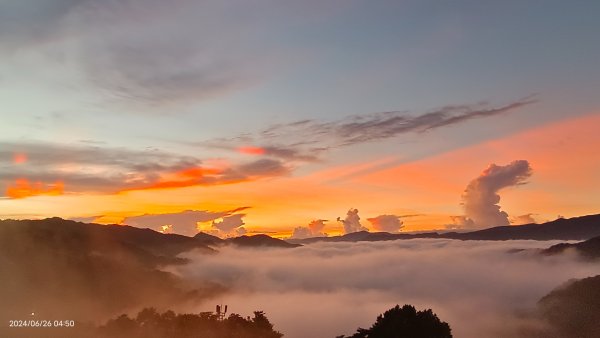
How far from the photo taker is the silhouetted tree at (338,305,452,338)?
194ft

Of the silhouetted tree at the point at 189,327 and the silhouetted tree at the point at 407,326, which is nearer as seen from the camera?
the silhouetted tree at the point at 407,326

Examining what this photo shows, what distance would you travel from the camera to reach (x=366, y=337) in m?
63.3

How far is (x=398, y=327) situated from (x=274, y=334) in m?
36.5

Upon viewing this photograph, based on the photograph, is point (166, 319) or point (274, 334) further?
point (166, 319)

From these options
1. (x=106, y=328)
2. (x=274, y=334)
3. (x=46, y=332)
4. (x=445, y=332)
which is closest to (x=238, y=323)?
(x=274, y=334)

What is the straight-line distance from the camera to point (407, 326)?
5900cm

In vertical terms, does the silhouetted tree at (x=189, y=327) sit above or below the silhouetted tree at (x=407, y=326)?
below

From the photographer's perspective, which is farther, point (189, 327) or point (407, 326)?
point (189, 327)

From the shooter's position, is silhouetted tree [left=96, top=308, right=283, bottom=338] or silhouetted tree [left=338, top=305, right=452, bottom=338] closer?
silhouetted tree [left=338, top=305, right=452, bottom=338]

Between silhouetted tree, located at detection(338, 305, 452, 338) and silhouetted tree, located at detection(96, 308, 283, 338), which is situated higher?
silhouetted tree, located at detection(338, 305, 452, 338)

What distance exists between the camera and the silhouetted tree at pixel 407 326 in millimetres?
59094

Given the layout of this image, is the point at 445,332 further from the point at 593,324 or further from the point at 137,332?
the point at 593,324

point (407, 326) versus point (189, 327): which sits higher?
point (407, 326)

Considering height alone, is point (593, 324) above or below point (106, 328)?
below
